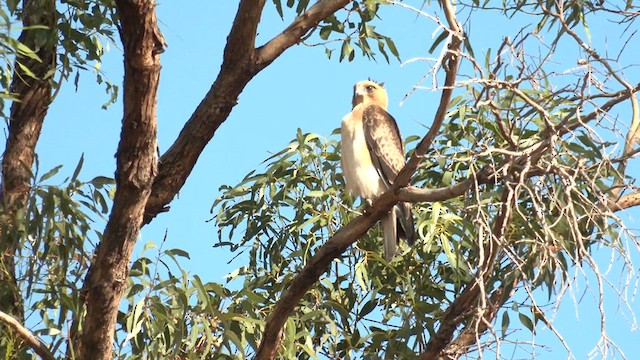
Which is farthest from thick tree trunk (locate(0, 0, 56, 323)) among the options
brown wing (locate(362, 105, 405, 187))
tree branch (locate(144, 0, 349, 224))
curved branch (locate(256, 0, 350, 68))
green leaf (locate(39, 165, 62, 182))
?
brown wing (locate(362, 105, 405, 187))

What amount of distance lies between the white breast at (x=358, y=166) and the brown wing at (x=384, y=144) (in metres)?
0.03

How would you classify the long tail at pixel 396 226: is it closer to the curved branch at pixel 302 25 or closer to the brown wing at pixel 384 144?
the brown wing at pixel 384 144

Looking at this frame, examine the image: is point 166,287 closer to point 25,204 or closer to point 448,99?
point 25,204

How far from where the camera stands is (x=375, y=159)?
5.18 meters

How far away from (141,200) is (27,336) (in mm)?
653

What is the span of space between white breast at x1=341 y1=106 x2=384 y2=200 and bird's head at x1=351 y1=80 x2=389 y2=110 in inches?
19.5

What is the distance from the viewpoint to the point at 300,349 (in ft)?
15.3

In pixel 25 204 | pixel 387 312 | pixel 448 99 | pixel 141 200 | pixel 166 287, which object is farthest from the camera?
pixel 387 312

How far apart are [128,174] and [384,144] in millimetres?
1833

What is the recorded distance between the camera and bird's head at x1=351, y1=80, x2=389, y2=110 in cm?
585

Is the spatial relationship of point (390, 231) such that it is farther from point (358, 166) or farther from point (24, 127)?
point (24, 127)

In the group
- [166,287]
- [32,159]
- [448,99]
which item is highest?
[32,159]

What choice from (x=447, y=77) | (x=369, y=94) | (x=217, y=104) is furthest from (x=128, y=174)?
(x=369, y=94)

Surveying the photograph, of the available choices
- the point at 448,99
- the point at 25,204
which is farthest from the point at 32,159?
the point at 448,99
